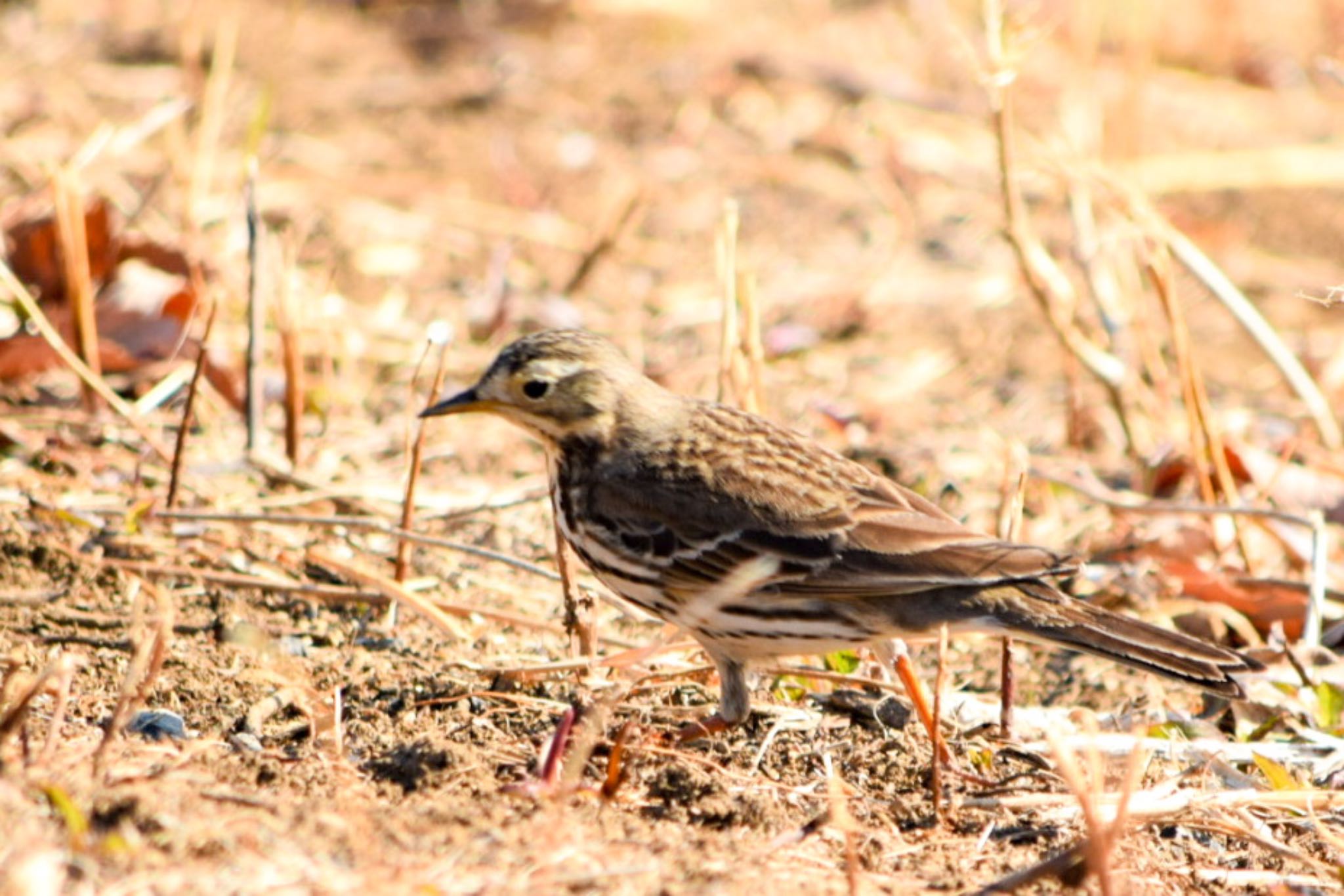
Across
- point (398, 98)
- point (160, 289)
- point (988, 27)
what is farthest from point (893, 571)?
point (398, 98)

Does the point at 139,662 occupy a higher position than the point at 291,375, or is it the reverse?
the point at 291,375

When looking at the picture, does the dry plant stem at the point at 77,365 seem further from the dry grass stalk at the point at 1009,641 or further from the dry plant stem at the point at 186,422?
the dry grass stalk at the point at 1009,641

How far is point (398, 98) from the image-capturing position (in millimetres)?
11062

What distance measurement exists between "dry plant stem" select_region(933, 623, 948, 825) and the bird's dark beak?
5.89ft

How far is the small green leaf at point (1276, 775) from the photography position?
482 centimetres

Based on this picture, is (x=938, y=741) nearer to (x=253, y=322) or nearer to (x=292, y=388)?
(x=292, y=388)

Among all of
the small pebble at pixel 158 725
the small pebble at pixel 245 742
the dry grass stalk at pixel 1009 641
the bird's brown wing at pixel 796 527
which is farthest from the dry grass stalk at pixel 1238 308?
the small pebble at pixel 158 725

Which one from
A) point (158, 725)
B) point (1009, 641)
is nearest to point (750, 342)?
point (1009, 641)

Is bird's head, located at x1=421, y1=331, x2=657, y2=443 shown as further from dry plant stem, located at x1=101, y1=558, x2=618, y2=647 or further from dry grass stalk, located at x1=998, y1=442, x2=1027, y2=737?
dry grass stalk, located at x1=998, y1=442, x2=1027, y2=737

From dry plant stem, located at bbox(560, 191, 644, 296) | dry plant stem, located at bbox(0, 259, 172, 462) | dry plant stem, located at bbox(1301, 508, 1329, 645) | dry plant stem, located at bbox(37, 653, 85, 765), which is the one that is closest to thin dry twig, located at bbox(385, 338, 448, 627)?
dry plant stem, located at bbox(0, 259, 172, 462)

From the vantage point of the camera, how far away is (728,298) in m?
6.28

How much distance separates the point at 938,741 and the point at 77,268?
3.86 meters

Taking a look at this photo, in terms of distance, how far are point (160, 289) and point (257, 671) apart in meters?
2.80

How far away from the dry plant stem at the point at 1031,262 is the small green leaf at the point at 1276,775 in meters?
2.46
